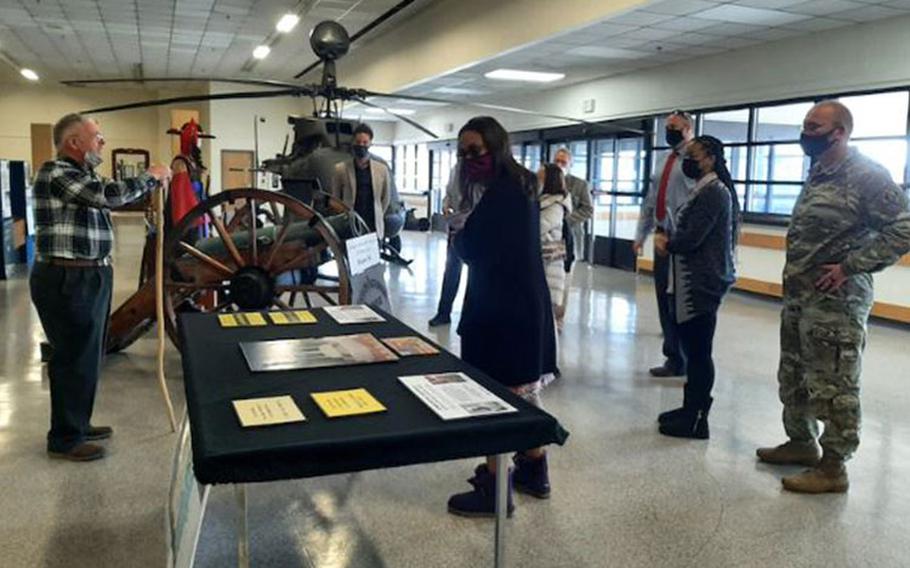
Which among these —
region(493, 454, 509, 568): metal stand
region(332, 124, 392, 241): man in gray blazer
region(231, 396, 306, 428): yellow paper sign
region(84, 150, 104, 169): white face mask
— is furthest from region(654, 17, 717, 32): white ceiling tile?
region(231, 396, 306, 428): yellow paper sign

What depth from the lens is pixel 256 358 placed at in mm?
2275

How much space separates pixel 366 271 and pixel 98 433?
160 centimetres

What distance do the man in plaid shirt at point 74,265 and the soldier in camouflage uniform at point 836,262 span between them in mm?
2852

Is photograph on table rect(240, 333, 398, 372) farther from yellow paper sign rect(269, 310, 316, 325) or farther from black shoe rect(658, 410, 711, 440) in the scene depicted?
black shoe rect(658, 410, 711, 440)

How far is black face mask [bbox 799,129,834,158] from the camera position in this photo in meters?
3.17

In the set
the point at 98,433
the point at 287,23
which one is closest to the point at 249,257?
the point at 98,433

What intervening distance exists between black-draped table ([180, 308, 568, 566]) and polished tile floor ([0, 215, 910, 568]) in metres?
0.67

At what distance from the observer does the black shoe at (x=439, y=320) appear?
21.5 feet

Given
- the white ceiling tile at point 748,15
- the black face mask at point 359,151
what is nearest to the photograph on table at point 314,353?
the black face mask at point 359,151

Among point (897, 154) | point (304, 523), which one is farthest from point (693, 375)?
point (897, 154)

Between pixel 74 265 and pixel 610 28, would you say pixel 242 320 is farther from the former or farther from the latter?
pixel 610 28

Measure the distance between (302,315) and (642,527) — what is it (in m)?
1.53

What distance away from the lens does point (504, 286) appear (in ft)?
9.09

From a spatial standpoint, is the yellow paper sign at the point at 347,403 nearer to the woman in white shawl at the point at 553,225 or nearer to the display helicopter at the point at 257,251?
the display helicopter at the point at 257,251
